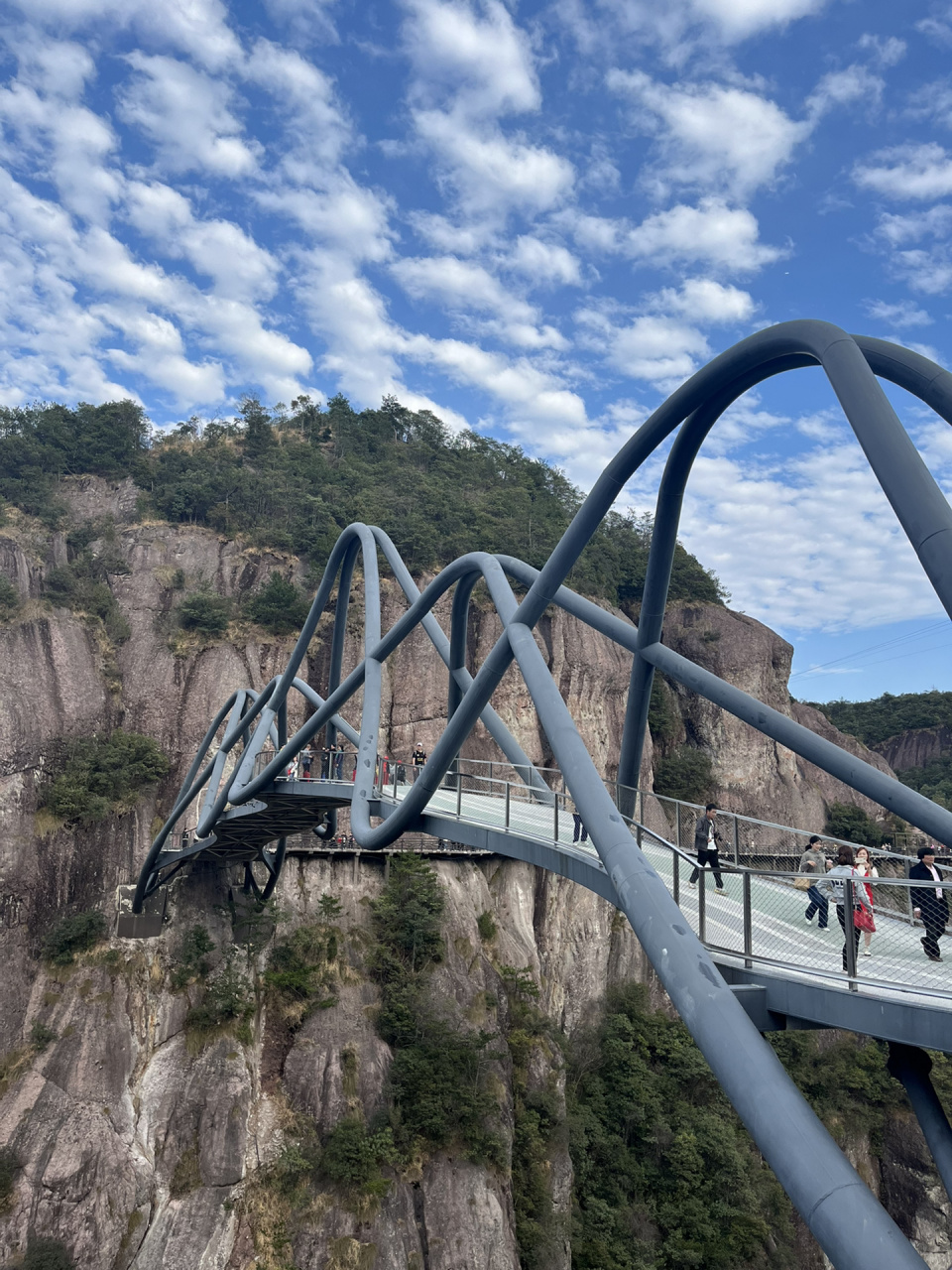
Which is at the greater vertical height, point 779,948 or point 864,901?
point 864,901

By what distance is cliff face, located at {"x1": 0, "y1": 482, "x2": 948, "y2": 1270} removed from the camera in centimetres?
2295

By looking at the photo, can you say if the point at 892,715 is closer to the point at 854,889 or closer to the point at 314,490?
the point at 314,490

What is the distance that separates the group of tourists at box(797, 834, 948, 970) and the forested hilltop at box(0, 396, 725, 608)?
40151 millimetres

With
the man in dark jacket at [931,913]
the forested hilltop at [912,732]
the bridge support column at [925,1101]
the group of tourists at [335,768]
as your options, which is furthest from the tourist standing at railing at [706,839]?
the forested hilltop at [912,732]

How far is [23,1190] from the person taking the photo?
74.2 feet

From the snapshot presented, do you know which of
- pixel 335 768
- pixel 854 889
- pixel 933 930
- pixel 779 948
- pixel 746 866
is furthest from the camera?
pixel 335 768

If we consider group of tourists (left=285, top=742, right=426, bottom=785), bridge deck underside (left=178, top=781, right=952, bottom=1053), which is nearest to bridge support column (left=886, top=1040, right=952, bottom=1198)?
bridge deck underside (left=178, top=781, right=952, bottom=1053)

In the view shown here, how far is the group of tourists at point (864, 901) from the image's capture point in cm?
623

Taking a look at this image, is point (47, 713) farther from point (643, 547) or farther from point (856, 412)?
point (643, 547)

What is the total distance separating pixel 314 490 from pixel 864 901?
49.9 m

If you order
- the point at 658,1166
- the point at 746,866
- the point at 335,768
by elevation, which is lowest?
the point at 658,1166

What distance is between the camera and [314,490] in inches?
2092

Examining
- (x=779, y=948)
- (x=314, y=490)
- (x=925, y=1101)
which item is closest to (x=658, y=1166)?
(x=779, y=948)

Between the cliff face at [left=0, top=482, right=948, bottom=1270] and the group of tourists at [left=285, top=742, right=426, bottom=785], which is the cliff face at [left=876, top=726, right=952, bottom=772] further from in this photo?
the group of tourists at [left=285, top=742, right=426, bottom=785]
